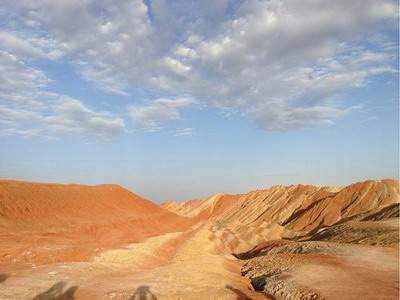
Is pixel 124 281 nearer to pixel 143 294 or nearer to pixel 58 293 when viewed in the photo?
pixel 143 294

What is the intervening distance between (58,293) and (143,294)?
312 centimetres

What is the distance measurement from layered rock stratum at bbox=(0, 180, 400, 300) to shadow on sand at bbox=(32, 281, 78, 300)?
1.4 inches

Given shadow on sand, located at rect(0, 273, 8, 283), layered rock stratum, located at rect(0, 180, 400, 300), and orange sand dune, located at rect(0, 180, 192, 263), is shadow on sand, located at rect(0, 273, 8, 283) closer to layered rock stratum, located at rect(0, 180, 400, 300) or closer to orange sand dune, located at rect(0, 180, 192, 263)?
layered rock stratum, located at rect(0, 180, 400, 300)

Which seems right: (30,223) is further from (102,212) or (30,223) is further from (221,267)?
(221,267)

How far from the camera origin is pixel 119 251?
24.8 meters

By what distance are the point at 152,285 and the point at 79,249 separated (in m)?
10.5

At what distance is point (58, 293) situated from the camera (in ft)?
47.5

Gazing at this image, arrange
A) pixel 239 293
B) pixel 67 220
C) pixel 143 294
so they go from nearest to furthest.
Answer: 1. pixel 143 294
2. pixel 239 293
3. pixel 67 220

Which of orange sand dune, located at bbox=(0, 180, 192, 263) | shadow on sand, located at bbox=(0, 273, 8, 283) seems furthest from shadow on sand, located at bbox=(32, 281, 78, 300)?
orange sand dune, located at bbox=(0, 180, 192, 263)

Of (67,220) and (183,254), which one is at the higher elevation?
(67,220)

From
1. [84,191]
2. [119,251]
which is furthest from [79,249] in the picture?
[84,191]

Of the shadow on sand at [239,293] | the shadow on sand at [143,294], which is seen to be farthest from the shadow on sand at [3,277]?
the shadow on sand at [239,293]

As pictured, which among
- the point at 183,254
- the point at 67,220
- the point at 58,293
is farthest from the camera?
the point at 67,220

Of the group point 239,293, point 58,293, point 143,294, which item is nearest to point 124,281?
point 143,294
